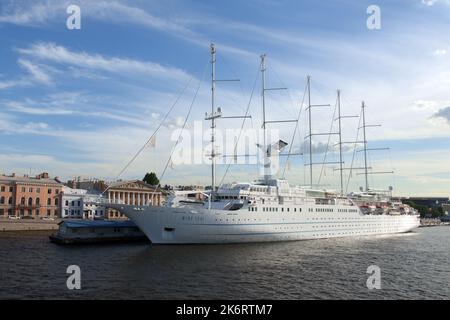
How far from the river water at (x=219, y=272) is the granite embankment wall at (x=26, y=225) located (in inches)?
954

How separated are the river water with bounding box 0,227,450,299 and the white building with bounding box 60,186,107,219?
4793 cm

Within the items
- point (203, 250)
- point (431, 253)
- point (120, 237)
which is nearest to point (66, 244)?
point (120, 237)

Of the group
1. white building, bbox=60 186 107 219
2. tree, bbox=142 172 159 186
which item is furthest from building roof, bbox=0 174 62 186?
tree, bbox=142 172 159 186

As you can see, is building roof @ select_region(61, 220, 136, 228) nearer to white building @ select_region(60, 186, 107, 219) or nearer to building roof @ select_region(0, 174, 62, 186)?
white building @ select_region(60, 186, 107, 219)

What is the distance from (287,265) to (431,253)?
23.1m

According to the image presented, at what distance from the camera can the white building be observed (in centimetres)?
9856

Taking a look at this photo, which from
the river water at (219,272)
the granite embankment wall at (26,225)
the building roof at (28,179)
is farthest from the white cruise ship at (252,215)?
the building roof at (28,179)

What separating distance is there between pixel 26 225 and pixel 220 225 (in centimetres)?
4166

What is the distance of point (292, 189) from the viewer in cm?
6744

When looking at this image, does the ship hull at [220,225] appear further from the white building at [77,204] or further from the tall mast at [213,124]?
the white building at [77,204]

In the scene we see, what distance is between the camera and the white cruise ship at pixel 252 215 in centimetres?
5053

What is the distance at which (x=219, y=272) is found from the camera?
34188 millimetres
